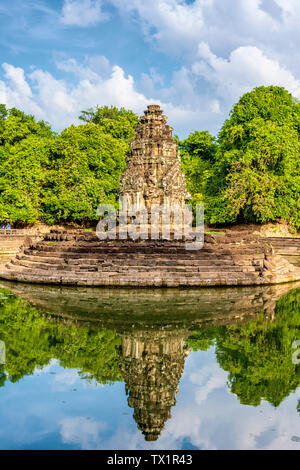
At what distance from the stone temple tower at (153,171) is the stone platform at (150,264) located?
11.5ft

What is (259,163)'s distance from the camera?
32750 mm

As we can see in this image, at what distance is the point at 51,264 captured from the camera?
17.0 metres

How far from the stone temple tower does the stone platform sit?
11.5 ft

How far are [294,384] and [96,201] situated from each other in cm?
2971

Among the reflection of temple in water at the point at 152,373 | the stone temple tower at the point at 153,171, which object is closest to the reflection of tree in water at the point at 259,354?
the reflection of temple in water at the point at 152,373

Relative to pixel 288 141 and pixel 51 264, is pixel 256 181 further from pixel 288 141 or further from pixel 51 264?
pixel 51 264

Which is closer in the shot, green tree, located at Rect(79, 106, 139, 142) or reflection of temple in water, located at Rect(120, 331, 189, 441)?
reflection of temple in water, located at Rect(120, 331, 189, 441)

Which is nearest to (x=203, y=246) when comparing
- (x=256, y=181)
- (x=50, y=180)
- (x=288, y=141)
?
(x=256, y=181)

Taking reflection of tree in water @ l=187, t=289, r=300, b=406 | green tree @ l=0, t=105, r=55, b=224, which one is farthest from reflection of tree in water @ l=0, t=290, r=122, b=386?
green tree @ l=0, t=105, r=55, b=224

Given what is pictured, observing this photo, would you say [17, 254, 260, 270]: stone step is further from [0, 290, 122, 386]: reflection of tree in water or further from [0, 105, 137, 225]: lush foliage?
[0, 105, 137, 225]: lush foliage

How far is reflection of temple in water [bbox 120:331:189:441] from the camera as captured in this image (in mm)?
6043

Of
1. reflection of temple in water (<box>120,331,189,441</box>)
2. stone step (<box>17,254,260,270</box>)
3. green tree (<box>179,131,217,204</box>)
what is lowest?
reflection of temple in water (<box>120,331,189,441</box>)

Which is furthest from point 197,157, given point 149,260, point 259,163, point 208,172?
point 149,260

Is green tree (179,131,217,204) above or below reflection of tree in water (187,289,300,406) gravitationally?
above
